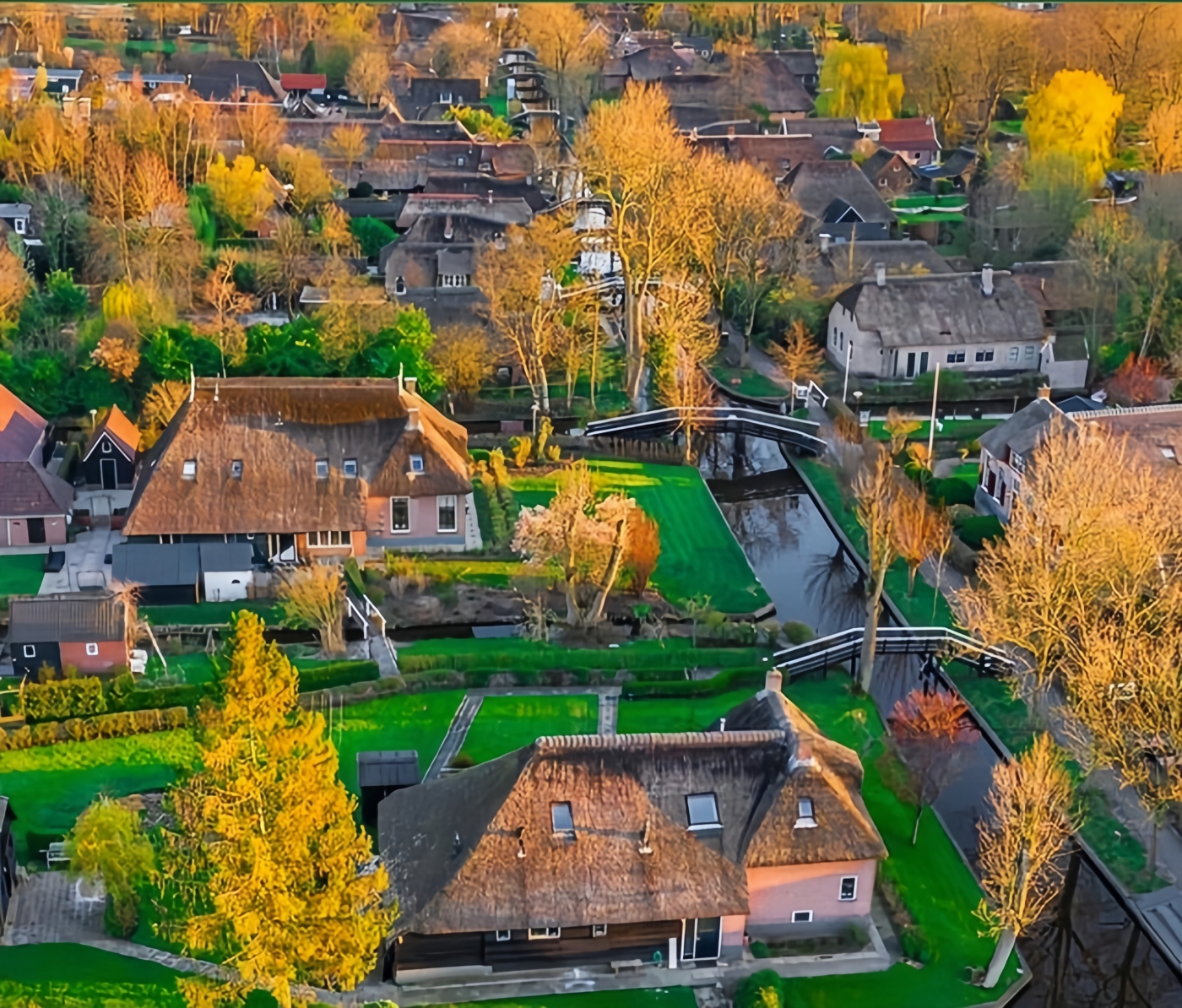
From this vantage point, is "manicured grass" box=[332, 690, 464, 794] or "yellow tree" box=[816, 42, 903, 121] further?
"yellow tree" box=[816, 42, 903, 121]

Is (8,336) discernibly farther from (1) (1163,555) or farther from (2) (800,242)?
(1) (1163,555)

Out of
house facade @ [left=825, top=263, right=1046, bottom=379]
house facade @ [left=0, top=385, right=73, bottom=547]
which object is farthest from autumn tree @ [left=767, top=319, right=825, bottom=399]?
house facade @ [left=0, top=385, right=73, bottom=547]

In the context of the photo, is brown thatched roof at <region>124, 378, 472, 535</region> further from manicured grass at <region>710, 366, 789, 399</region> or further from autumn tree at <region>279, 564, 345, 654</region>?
manicured grass at <region>710, 366, 789, 399</region>

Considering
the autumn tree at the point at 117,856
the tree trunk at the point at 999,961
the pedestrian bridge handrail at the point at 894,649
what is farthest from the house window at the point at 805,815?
the autumn tree at the point at 117,856

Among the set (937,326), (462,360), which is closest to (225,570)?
(462,360)

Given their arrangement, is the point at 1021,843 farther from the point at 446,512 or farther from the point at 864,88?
the point at 864,88

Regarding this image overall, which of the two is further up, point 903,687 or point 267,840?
point 267,840

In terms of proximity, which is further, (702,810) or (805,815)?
(805,815)

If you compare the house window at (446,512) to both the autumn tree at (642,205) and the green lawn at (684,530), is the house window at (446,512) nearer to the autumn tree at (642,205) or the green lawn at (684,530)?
the green lawn at (684,530)
